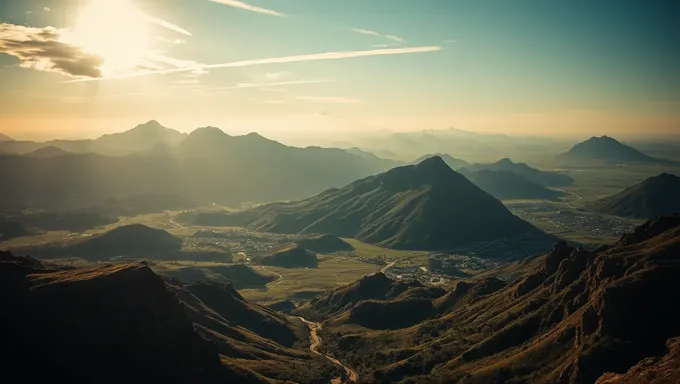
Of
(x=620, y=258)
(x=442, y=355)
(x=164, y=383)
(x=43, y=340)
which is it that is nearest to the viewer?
(x=43, y=340)

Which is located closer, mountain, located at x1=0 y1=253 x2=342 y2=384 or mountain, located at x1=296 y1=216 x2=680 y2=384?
mountain, located at x1=0 y1=253 x2=342 y2=384

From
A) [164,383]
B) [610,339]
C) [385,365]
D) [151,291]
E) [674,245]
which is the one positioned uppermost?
[674,245]

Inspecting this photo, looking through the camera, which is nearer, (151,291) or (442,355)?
(151,291)

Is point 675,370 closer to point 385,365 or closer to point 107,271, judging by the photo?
point 385,365

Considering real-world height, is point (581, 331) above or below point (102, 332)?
below

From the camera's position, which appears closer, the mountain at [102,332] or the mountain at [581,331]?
the mountain at [102,332]

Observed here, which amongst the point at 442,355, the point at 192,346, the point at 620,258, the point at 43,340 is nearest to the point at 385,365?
the point at 442,355

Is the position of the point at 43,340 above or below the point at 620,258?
below

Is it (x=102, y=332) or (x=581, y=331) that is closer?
(x=102, y=332)

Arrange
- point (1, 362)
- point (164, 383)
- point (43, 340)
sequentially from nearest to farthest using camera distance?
point (1, 362) < point (43, 340) < point (164, 383)

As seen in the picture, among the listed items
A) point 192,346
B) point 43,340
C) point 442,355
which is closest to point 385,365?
point 442,355
